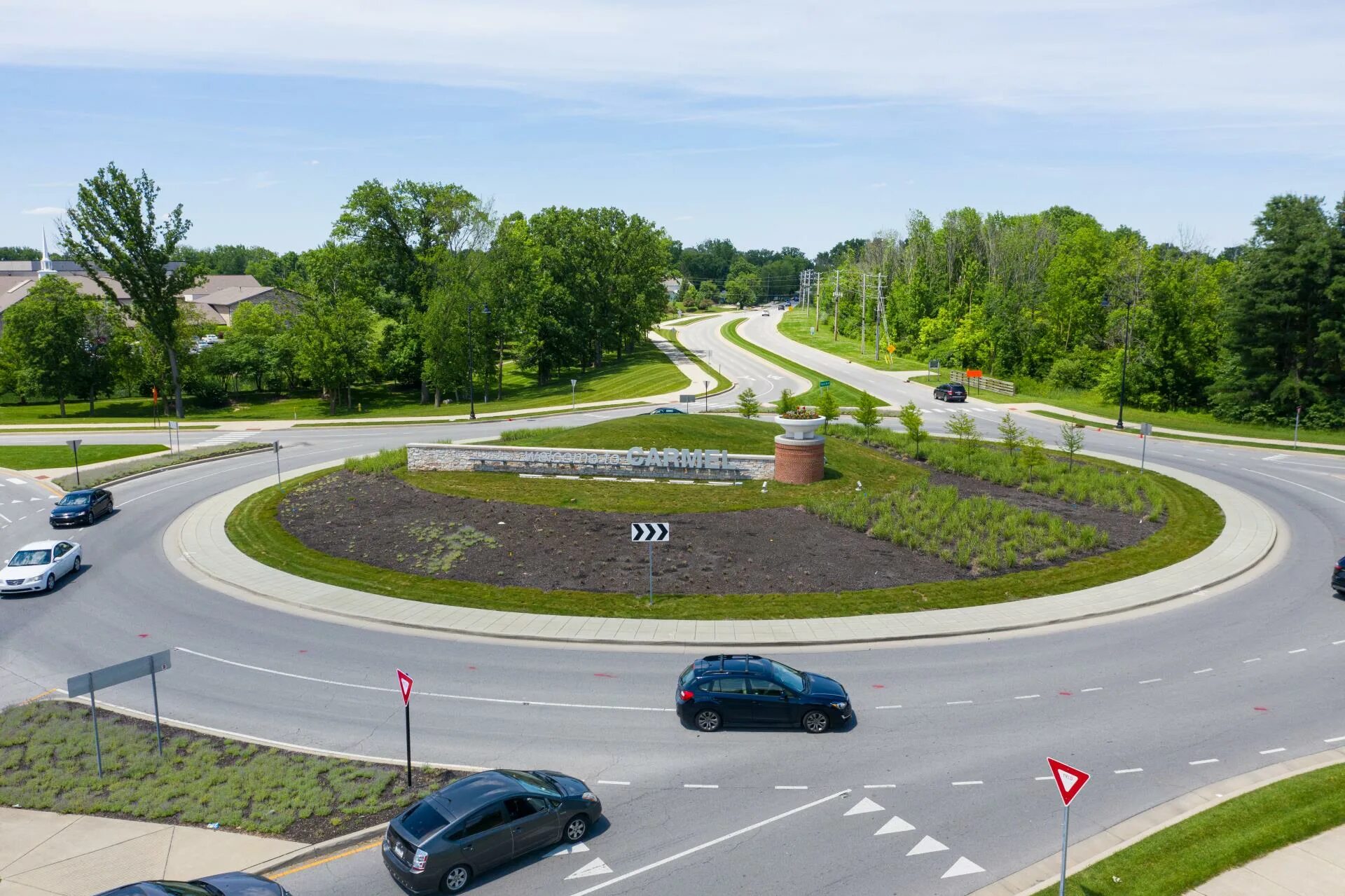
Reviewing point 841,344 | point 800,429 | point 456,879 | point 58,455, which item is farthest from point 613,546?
point 841,344

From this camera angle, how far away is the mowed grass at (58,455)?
4919 centimetres

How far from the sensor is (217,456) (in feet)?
166

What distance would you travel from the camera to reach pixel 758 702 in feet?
54.6

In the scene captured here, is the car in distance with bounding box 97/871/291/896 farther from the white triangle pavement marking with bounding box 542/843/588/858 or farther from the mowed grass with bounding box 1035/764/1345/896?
the mowed grass with bounding box 1035/764/1345/896

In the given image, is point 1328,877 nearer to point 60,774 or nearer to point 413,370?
point 60,774

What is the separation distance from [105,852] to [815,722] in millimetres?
11930

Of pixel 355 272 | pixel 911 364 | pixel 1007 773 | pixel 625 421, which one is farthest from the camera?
pixel 911 364

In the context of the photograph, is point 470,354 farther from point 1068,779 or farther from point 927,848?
point 1068,779

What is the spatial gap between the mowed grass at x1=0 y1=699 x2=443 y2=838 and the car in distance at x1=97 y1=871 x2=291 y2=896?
204 cm

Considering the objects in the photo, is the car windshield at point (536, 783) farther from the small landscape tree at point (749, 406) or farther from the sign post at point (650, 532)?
the small landscape tree at point (749, 406)

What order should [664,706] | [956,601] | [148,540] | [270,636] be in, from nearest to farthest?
[664,706], [270,636], [956,601], [148,540]

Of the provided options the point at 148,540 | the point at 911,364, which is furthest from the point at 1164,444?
the point at 148,540

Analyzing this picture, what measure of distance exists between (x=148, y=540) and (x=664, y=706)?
2514cm

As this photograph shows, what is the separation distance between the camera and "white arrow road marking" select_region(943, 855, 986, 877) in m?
12.2
